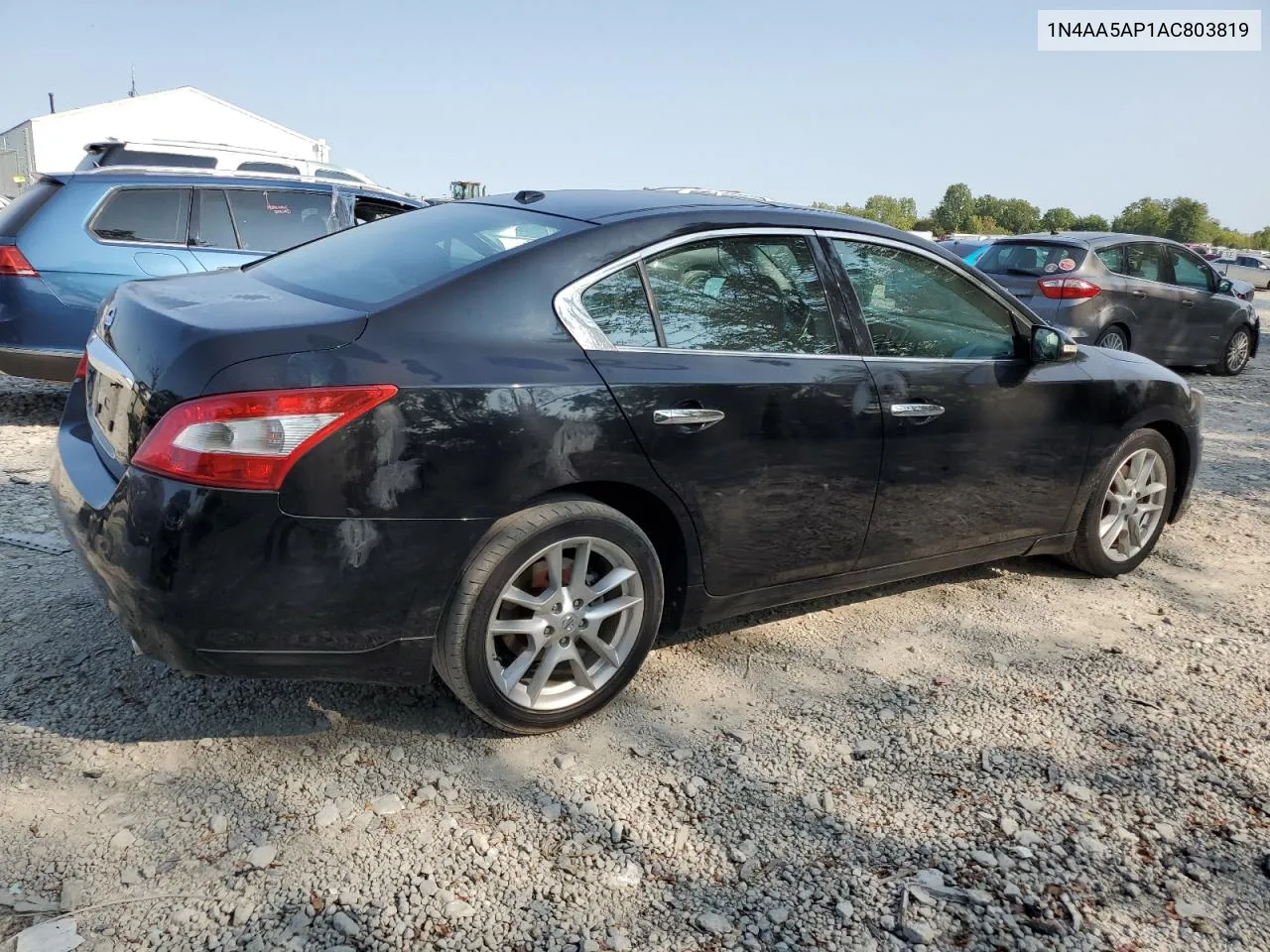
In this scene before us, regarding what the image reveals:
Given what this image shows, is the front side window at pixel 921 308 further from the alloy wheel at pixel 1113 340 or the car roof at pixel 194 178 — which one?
the alloy wheel at pixel 1113 340

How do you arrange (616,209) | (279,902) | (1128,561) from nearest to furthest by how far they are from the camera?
(279,902)
(616,209)
(1128,561)

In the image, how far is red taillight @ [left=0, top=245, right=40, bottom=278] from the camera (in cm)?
623

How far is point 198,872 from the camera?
7.72 ft

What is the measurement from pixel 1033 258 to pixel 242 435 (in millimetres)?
9444

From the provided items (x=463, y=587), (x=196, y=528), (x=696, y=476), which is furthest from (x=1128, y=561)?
(x=196, y=528)

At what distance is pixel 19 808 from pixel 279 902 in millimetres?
810

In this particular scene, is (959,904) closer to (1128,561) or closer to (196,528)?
(196,528)

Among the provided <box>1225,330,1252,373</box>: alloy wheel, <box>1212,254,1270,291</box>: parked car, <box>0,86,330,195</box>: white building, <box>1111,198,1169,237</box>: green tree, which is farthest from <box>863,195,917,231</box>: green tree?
<box>1225,330,1252,373</box>: alloy wheel

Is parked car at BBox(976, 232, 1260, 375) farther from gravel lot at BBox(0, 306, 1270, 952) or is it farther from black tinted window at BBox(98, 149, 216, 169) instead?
black tinted window at BBox(98, 149, 216, 169)

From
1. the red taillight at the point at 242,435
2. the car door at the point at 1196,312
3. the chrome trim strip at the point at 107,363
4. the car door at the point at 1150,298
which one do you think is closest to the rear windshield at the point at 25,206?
the chrome trim strip at the point at 107,363

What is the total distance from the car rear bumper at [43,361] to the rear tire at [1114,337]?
8946 mm

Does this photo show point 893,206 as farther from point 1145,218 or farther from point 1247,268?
point 1247,268

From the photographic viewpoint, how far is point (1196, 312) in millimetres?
11031

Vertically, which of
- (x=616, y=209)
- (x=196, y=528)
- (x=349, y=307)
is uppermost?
(x=616, y=209)
